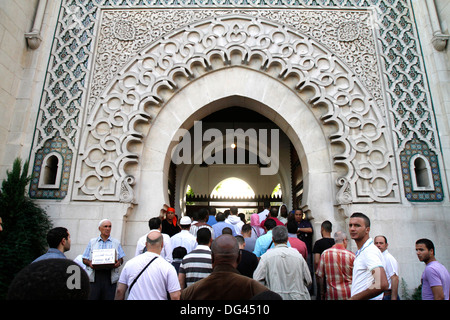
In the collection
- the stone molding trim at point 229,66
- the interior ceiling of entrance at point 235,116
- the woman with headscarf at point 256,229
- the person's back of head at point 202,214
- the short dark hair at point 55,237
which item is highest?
the interior ceiling of entrance at point 235,116

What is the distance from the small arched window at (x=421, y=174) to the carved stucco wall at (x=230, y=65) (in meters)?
0.25

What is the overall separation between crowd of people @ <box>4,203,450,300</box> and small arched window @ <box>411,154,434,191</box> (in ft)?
7.53

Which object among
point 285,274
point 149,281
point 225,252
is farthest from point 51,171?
point 225,252

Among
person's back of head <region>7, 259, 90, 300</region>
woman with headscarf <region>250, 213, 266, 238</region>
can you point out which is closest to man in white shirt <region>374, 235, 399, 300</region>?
woman with headscarf <region>250, 213, 266, 238</region>

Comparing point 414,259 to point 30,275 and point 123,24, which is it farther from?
point 123,24

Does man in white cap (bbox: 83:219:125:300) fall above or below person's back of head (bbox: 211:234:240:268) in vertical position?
below

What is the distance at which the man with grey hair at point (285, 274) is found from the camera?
2.86 metres

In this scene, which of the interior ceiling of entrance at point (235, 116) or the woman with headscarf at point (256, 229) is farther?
the interior ceiling of entrance at point (235, 116)

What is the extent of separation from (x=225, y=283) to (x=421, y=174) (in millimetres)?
5125

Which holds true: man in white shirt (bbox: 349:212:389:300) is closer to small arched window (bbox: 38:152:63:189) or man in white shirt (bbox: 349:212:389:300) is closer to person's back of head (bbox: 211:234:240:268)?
person's back of head (bbox: 211:234:240:268)

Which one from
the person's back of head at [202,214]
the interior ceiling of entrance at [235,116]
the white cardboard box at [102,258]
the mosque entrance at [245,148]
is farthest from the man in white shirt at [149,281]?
the interior ceiling of entrance at [235,116]

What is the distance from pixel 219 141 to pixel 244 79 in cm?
506

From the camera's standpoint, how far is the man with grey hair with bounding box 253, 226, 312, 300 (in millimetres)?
2859

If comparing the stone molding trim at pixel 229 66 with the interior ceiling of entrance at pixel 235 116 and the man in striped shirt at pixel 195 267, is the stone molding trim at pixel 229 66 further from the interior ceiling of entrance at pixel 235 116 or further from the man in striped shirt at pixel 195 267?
the interior ceiling of entrance at pixel 235 116
